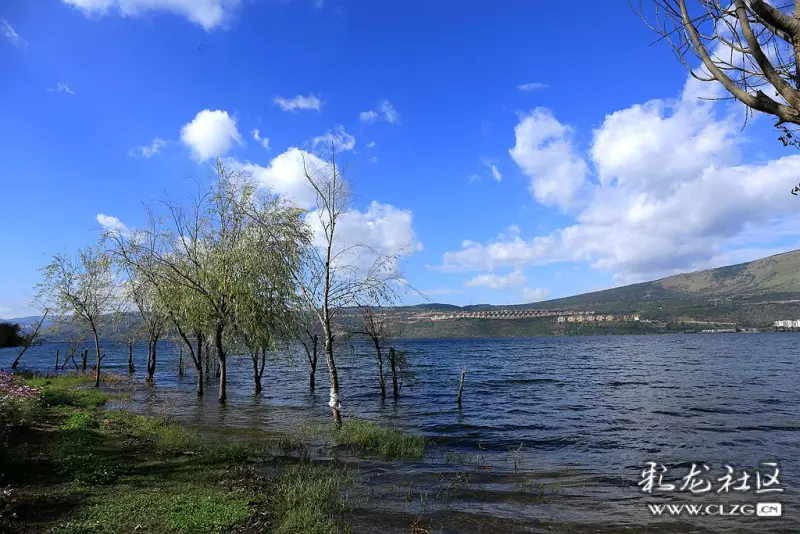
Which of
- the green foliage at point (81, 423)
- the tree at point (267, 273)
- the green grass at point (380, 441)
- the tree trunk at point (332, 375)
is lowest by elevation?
the green grass at point (380, 441)

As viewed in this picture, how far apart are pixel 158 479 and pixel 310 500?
3687 millimetres

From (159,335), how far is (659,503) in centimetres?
3750

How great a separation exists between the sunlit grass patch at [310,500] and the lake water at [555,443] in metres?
0.66

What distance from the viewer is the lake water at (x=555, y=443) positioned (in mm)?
10352

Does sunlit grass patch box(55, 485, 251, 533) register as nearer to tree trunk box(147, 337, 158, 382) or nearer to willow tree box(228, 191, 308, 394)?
willow tree box(228, 191, 308, 394)

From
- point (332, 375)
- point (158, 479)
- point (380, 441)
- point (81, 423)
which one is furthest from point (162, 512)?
point (81, 423)

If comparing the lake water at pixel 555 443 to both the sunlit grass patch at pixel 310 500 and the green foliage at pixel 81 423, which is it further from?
the green foliage at pixel 81 423

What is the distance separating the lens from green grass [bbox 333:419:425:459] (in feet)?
51.9

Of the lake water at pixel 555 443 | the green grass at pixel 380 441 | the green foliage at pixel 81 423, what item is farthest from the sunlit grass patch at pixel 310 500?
the green foliage at pixel 81 423

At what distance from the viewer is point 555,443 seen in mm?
18719

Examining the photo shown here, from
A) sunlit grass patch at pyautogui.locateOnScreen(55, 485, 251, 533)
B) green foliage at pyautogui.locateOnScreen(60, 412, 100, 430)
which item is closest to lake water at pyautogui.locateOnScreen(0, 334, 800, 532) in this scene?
sunlit grass patch at pyautogui.locateOnScreen(55, 485, 251, 533)

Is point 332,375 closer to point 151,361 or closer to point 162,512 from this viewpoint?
point 162,512

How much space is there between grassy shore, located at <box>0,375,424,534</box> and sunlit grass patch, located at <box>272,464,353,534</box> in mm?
23

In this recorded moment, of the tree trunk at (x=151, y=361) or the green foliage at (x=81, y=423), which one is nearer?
the green foliage at (x=81, y=423)
